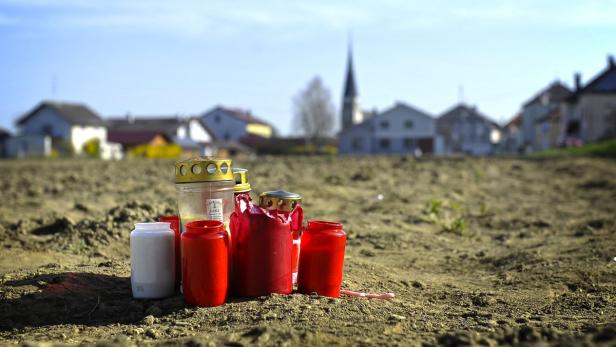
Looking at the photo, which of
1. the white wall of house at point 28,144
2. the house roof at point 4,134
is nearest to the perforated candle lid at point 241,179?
the white wall of house at point 28,144

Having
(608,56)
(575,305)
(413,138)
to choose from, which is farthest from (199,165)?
(413,138)

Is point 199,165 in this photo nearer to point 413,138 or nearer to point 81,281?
point 81,281

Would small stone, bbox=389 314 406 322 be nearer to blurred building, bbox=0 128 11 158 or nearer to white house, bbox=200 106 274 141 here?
blurred building, bbox=0 128 11 158

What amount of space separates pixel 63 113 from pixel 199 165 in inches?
2226

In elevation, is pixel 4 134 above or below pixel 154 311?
above

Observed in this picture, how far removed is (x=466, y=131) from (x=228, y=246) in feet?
242

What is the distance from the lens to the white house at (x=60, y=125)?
55953 millimetres

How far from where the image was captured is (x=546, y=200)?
14.2 m

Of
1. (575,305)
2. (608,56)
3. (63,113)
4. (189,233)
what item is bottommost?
(575,305)

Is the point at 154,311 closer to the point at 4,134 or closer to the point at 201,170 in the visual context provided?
the point at 201,170

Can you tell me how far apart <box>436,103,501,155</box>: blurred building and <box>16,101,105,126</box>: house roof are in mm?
37380

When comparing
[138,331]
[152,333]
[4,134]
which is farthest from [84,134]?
[152,333]

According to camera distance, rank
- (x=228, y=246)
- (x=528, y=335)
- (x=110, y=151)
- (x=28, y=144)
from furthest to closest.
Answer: (x=28, y=144), (x=110, y=151), (x=228, y=246), (x=528, y=335)

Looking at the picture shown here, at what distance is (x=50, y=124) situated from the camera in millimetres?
57438
